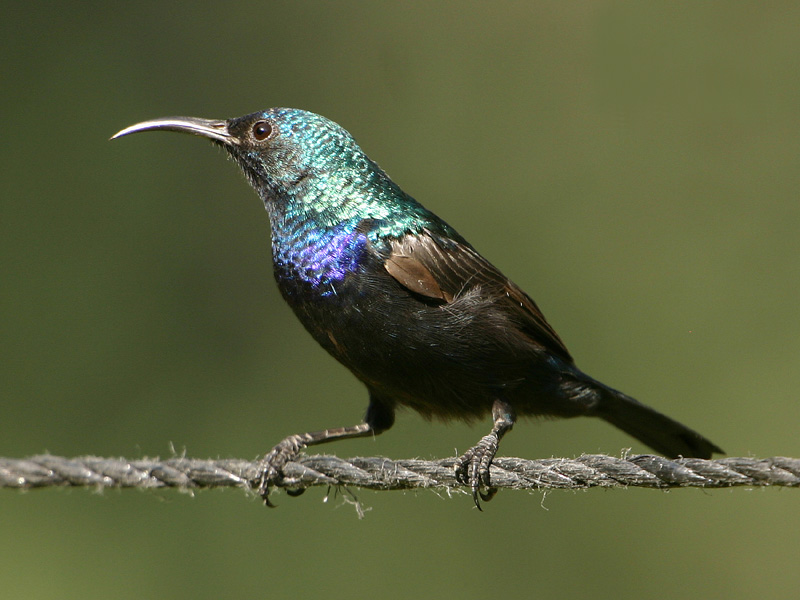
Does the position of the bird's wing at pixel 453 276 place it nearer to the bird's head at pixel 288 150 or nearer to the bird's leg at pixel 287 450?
the bird's head at pixel 288 150

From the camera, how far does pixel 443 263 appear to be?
331 cm

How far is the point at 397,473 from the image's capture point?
8.23 ft

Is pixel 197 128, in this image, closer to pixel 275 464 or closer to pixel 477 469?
pixel 275 464

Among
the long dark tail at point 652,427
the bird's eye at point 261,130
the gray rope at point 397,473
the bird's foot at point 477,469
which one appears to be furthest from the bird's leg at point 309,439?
the bird's eye at point 261,130

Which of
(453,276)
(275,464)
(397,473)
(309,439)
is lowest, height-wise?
(397,473)

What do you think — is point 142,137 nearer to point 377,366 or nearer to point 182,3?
point 182,3

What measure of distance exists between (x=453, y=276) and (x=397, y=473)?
1.04 metres

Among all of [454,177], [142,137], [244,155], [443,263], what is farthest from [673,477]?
[142,137]

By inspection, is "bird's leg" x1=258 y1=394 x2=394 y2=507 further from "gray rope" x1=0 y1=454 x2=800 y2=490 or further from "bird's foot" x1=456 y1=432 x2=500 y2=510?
"bird's foot" x1=456 y1=432 x2=500 y2=510

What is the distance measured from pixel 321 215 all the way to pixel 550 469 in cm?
137

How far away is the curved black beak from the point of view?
3799 millimetres

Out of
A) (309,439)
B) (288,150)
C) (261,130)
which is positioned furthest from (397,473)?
(261,130)

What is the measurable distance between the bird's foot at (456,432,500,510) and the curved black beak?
1.69 metres

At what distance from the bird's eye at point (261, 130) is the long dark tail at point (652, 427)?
5.67ft
